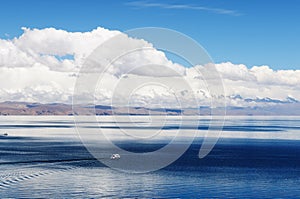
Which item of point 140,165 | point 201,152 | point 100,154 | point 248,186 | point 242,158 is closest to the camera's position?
point 248,186

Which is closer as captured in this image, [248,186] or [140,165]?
[248,186]

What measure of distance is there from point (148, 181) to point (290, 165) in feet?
180

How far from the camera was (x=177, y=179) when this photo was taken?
111 meters

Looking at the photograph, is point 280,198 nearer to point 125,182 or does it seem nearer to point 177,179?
point 177,179

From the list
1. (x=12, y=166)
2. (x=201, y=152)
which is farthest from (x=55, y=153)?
(x=201, y=152)

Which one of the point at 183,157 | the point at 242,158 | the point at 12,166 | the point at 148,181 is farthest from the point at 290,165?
the point at 12,166

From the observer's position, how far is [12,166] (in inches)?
5143

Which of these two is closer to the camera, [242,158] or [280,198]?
[280,198]

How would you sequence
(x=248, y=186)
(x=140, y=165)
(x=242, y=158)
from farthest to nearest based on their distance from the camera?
1. (x=242, y=158)
2. (x=140, y=165)
3. (x=248, y=186)

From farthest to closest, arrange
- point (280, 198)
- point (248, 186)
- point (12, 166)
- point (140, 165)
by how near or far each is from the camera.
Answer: point (140, 165) < point (12, 166) < point (248, 186) < point (280, 198)

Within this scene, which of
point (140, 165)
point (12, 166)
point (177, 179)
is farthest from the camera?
point (140, 165)

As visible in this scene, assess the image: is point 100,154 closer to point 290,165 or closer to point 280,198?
point 290,165

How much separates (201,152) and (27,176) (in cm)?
8885

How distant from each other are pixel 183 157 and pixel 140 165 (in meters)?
29.6
